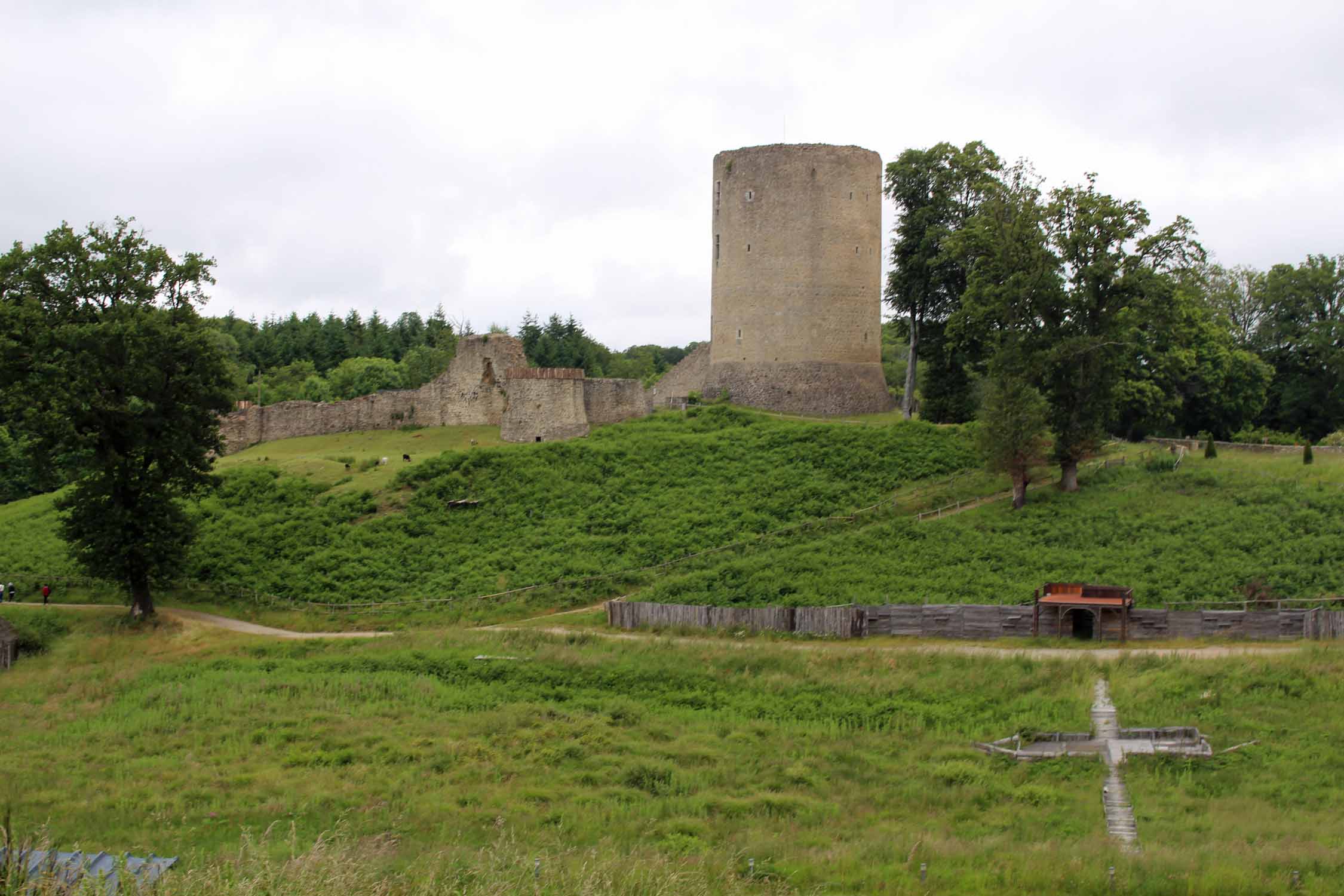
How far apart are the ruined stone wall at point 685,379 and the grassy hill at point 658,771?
23.4 meters

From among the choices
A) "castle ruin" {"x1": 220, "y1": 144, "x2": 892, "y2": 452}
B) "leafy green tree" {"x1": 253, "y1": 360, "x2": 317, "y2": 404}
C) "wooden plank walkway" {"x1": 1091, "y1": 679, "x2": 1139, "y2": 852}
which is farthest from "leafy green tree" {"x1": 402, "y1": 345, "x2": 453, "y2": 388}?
"wooden plank walkway" {"x1": 1091, "y1": 679, "x2": 1139, "y2": 852}

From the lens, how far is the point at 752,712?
2116cm

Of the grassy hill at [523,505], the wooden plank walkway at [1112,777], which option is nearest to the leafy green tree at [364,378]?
the grassy hill at [523,505]

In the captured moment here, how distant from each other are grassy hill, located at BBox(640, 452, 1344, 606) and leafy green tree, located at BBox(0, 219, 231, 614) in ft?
36.7

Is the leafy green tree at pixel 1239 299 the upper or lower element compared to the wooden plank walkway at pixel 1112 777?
upper

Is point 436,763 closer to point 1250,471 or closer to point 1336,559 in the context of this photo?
point 1336,559

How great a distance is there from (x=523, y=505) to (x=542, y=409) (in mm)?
7460

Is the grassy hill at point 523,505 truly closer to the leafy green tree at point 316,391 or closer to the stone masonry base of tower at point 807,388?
the stone masonry base of tower at point 807,388

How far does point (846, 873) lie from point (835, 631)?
11243 mm

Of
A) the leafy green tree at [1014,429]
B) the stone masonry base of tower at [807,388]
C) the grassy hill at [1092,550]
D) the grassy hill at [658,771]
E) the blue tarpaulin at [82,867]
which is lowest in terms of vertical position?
the grassy hill at [658,771]

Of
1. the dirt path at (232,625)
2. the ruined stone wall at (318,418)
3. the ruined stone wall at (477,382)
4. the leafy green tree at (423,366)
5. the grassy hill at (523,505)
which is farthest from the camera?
the leafy green tree at (423,366)

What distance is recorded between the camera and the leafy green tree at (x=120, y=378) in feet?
89.5

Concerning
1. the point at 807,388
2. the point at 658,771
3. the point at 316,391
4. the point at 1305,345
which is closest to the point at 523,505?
the point at 807,388

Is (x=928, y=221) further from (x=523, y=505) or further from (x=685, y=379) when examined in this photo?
(x=523, y=505)
